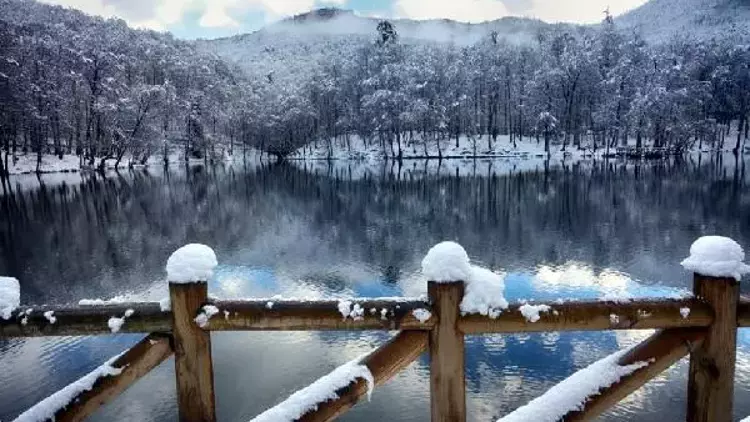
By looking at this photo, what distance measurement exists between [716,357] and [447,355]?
5.26 ft

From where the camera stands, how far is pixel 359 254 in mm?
19484

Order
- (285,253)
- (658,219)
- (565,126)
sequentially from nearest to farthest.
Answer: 1. (285,253)
2. (658,219)
3. (565,126)

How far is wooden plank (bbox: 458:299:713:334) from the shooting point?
10.0ft

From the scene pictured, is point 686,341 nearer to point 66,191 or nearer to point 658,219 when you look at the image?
point 658,219

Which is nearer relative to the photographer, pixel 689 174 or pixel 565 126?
pixel 689 174

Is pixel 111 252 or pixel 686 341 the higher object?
pixel 686 341

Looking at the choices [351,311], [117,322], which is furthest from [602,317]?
[117,322]

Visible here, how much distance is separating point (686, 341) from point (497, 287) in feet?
4.03

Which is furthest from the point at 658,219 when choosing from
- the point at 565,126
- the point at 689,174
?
the point at 565,126

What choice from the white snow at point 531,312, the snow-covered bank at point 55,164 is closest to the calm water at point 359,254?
the white snow at point 531,312

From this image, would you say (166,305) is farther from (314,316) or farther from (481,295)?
(481,295)

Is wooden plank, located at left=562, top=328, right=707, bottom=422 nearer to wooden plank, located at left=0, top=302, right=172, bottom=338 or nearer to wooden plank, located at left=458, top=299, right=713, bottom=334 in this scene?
wooden plank, located at left=458, top=299, right=713, bottom=334

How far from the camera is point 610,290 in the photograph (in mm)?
14203

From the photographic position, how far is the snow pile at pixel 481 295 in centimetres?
300
